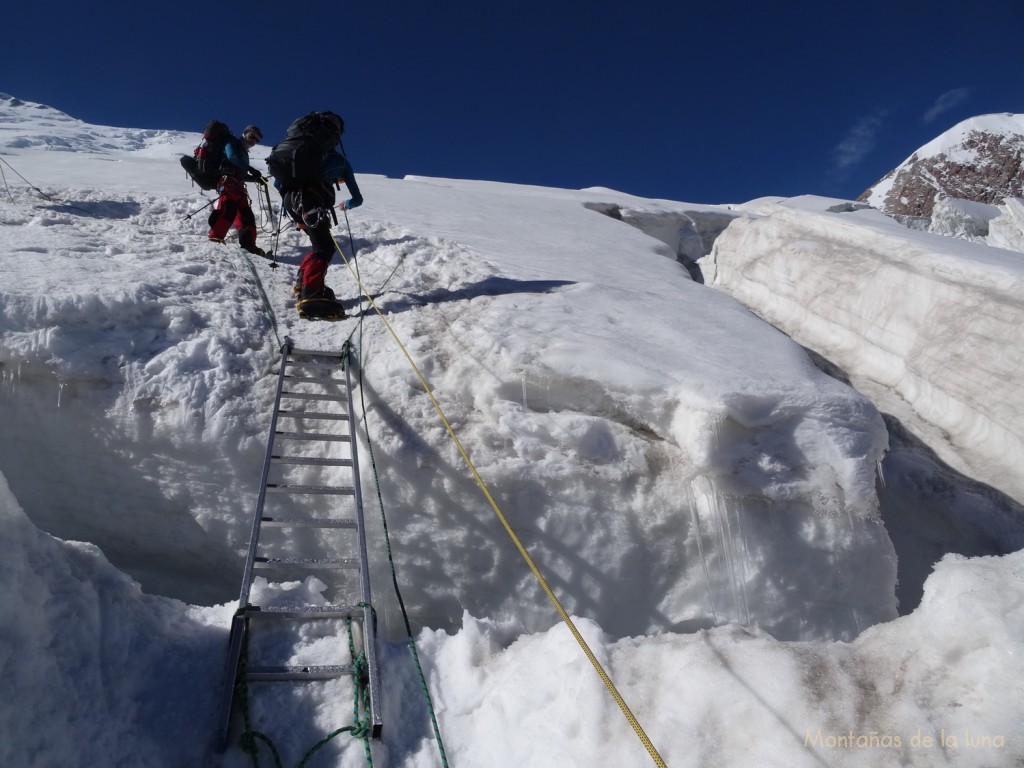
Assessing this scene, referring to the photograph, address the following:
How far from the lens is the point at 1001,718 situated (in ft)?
5.20

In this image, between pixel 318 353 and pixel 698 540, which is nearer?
pixel 698 540

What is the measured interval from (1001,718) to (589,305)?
3.65 meters

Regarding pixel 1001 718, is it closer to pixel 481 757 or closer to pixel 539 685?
pixel 539 685

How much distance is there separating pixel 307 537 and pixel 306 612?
3.15 ft

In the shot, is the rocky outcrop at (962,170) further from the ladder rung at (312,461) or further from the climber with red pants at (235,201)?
the ladder rung at (312,461)

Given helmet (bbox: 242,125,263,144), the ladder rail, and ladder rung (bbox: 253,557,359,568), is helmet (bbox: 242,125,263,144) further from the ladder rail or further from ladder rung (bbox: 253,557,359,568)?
ladder rung (bbox: 253,557,359,568)

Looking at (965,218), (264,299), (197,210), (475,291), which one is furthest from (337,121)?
(965,218)

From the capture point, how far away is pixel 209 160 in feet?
20.8

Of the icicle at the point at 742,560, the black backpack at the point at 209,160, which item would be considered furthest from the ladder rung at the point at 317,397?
the black backpack at the point at 209,160

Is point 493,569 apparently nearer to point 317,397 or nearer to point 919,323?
point 317,397

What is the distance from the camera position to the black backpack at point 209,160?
A: 20.7ft

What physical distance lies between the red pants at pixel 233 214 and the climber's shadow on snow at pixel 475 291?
188cm

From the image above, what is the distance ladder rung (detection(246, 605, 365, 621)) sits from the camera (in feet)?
7.67

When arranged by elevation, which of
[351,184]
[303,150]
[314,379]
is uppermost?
[303,150]
